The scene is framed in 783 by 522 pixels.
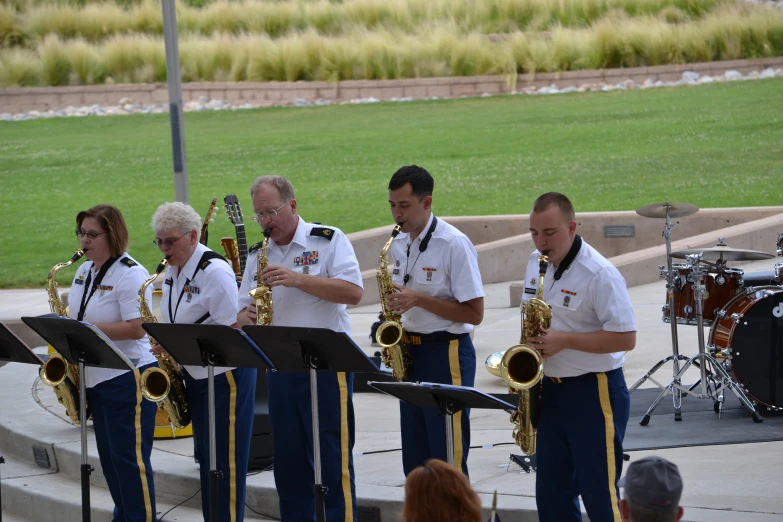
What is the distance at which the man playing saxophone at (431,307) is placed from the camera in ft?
→ 21.9

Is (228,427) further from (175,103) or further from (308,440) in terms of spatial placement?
(175,103)

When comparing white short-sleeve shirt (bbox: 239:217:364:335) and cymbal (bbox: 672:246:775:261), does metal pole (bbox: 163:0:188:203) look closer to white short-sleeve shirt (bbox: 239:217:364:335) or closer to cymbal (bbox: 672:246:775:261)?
white short-sleeve shirt (bbox: 239:217:364:335)

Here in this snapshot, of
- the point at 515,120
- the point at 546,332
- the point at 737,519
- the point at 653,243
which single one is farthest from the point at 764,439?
the point at 515,120

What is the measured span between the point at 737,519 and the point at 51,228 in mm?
17584

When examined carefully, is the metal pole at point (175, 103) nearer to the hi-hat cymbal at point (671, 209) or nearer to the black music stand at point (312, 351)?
the hi-hat cymbal at point (671, 209)

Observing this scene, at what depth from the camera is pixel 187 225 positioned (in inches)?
271

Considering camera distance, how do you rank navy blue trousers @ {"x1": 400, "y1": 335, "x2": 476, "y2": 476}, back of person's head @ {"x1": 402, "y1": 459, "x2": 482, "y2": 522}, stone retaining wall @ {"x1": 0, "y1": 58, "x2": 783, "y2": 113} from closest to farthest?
back of person's head @ {"x1": 402, "y1": 459, "x2": 482, "y2": 522}
navy blue trousers @ {"x1": 400, "y1": 335, "x2": 476, "y2": 476}
stone retaining wall @ {"x1": 0, "y1": 58, "x2": 783, "y2": 113}

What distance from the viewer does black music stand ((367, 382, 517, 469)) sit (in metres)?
5.38

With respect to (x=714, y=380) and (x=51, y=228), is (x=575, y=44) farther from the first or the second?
(x=714, y=380)

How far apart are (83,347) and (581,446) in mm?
2876

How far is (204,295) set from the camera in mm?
6926

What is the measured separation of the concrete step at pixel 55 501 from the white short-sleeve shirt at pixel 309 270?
2084mm

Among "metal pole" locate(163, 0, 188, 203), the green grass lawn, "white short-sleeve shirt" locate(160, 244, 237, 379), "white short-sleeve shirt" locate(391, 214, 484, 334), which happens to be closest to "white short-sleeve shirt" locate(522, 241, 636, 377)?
"white short-sleeve shirt" locate(391, 214, 484, 334)

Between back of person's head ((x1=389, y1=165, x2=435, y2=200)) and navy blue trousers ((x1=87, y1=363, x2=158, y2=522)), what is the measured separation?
1.98m
